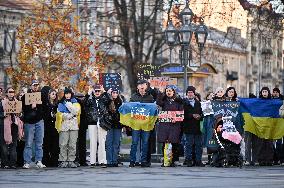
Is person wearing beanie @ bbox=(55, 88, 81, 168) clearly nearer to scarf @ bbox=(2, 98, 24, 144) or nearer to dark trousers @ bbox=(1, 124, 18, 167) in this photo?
scarf @ bbox=(2, 98, 24, 144)

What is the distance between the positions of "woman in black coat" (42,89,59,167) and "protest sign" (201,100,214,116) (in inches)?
131

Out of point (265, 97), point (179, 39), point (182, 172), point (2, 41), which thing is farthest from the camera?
point (2, 41)

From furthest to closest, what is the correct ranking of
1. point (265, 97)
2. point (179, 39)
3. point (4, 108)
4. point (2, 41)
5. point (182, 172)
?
point (2, 41) < point (179, 39) < point (265, 97) < point (4, 108) < point (182, 172)

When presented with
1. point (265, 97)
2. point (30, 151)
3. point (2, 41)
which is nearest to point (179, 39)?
point (265, 97)

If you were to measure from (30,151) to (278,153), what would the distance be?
5947mm

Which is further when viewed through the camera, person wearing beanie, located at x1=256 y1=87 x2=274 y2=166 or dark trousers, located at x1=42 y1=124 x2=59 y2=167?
person wearing beanie, located at x1=256 y1=87 x2=274 y2=166

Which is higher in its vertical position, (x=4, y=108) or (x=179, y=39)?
(x=179, y=39)

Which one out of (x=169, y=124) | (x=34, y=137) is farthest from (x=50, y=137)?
(x=169, y=124)

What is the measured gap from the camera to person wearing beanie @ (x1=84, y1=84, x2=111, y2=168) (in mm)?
23234

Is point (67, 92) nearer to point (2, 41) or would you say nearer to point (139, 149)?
point (139, 149)

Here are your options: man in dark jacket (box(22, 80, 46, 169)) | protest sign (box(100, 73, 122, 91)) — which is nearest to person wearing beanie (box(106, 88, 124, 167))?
man in dark jacket (box(22, 80, 46, 169))

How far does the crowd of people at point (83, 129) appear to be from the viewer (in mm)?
22891

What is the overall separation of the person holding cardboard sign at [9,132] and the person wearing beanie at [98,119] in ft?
5.12

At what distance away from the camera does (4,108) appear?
74.5 feet
